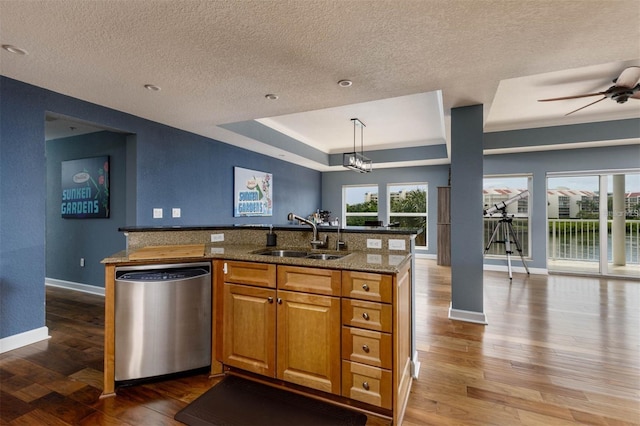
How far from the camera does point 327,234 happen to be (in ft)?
7.86

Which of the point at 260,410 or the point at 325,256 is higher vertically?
the point at 325,256

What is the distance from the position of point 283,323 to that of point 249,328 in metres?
0.30

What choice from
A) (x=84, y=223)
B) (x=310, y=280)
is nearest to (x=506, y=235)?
(x=310, y=280)

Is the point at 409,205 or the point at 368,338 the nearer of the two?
the point at 368,338

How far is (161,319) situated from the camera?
203 cm

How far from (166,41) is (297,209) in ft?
17.6

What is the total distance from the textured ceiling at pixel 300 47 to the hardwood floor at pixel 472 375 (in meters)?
2.34

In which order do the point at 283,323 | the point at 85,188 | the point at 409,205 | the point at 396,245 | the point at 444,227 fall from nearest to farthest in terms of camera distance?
the point at 283,323 < the point at 396,245 < the point at 85,188 < the point at 444,227 < the point at 409,205

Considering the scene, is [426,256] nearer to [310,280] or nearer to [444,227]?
[444,227]

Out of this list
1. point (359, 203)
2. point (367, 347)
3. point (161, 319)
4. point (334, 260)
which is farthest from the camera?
point (359, 203)

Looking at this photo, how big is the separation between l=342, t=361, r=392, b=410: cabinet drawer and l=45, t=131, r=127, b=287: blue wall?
3590mm

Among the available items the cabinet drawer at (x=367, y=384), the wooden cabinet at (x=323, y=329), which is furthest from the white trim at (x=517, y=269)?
the cabinet drawer at (x=367, y=384)

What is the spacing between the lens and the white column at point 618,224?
5.24 meters

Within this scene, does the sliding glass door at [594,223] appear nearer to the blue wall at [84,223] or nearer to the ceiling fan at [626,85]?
the ceiling fan at [626,85]
